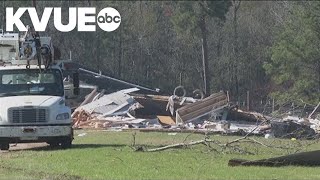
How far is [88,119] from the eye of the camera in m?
42.7

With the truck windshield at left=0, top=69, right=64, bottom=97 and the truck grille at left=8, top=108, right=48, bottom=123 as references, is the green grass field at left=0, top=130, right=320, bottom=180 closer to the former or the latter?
the truck grille at left=8, top=108, right=48, bottom=123

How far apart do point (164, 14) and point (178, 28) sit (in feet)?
27.7

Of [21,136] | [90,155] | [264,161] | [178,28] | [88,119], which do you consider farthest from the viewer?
[178,28]

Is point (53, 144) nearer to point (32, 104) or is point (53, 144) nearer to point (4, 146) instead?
point (4, 146)

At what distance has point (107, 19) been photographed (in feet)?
252

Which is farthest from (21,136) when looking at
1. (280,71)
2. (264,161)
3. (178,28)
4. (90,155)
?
(178,28)

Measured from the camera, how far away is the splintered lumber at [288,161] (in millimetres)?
17873

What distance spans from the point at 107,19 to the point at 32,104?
54071mm

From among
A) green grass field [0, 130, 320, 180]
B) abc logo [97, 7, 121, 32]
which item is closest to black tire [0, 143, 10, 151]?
green grass field [0, 130, 320, 180]

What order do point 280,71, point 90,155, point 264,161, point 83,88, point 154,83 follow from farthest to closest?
point 154,83
point 280,71
point 83,88
point 90,155
point 264,161

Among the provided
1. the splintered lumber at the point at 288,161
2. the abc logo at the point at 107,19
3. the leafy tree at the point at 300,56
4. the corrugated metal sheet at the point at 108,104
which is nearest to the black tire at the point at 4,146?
the splintered lumber at the point at 288,161

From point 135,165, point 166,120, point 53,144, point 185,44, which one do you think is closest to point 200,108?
point 166,120

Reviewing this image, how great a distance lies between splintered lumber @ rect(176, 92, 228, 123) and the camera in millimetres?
42312

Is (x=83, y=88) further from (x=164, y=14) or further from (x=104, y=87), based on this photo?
(x=164, y=14)
